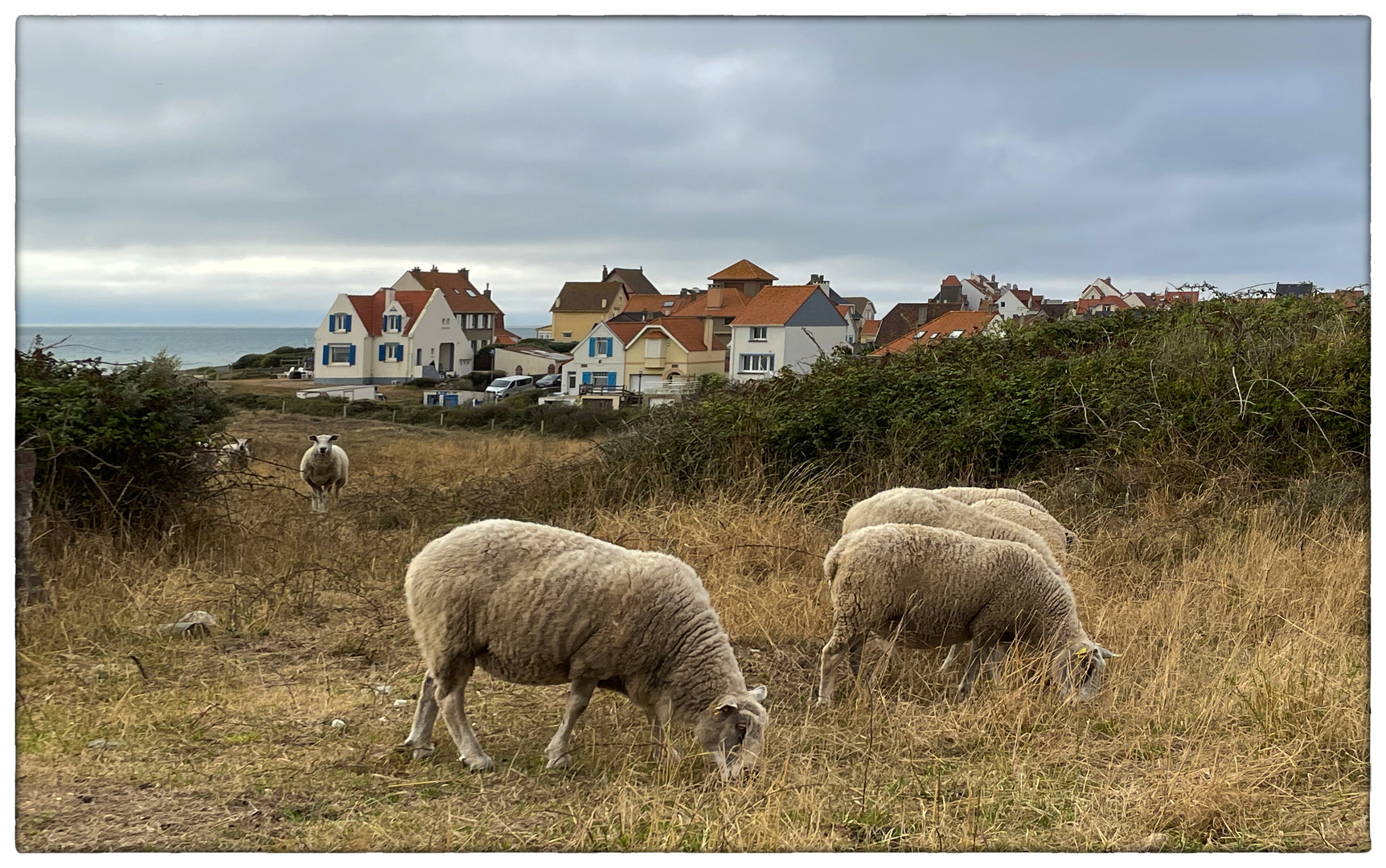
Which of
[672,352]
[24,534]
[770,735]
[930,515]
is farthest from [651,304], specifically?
[770,735]

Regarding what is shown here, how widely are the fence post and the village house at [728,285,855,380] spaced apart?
31.7 ft

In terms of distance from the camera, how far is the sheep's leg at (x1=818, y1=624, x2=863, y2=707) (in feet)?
20.6

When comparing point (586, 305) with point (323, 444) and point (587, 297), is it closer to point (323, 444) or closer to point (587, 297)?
point (587, 297)

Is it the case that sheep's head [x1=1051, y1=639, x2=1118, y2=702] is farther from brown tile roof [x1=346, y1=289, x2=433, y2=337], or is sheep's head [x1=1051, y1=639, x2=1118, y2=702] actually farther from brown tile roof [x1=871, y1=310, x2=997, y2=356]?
brown tile roof [x1=346, y1=289, x2=433, y2=337]

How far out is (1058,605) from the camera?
638 centimetres

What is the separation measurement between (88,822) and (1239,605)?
7.20 meters

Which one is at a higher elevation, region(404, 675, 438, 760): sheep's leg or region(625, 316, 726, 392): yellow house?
region(625, 316, 726, 392): yellow house

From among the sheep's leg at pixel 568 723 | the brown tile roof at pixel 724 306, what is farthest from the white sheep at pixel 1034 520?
the brown tile roof at pixel 724 306

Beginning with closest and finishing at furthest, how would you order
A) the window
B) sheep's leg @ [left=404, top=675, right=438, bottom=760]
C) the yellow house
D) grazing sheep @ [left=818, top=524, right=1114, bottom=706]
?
sheep's leg @ [left=404, top=675, right=438, bottom=760] → grazing sheep @ [left=818, top=524, right=1114, bottom=706] → the window → the yellow house

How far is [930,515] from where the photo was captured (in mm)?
7809

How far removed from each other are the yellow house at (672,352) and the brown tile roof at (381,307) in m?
5.55

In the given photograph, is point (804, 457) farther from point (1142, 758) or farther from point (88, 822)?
point (88, 822)

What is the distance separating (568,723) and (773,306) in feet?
44.3

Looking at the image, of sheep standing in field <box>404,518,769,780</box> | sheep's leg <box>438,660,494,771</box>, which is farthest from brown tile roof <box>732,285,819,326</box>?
sheep's leg <box>438,660,494,771</box>
